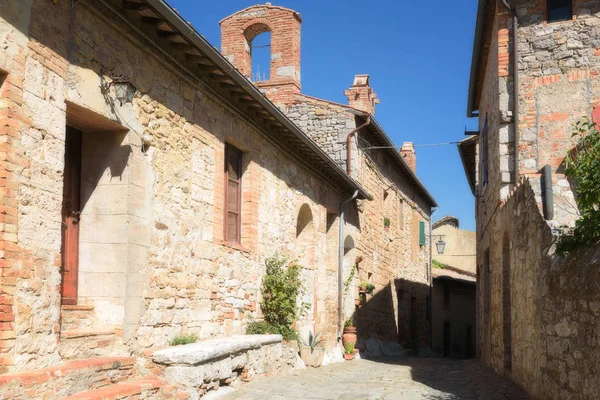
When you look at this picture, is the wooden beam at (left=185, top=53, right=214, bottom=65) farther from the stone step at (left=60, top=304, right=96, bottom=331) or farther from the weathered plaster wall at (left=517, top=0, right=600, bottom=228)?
the weathered plaster wall at (left=517, top=0, right=600, bottom=228)

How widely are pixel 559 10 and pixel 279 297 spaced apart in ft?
19.3

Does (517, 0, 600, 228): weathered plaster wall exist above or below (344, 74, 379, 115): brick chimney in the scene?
below

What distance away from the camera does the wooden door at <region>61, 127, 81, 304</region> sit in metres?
6.25

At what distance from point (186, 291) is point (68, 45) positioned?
308cm

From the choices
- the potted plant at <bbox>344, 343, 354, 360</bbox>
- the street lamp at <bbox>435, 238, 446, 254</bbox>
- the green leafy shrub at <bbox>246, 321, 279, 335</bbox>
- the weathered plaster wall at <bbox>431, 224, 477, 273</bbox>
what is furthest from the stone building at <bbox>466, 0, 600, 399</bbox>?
the weathered plaster wall at <bbox>431, 224, 477, 273</bbox>

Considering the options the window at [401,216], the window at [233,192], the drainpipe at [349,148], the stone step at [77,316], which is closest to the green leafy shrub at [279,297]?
the window at [233,192]

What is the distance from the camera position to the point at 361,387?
8.53 meters

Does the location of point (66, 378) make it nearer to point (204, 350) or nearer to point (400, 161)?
point (204, 350)

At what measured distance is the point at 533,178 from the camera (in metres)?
7.70

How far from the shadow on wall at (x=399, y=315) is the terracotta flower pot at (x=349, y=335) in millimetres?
1302

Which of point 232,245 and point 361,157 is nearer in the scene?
point 232,245

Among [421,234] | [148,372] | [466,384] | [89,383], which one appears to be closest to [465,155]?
[421,234]

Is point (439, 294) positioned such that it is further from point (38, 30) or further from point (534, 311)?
point (38, 30)

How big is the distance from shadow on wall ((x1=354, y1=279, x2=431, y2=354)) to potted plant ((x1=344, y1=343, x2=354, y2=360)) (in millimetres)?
1573
